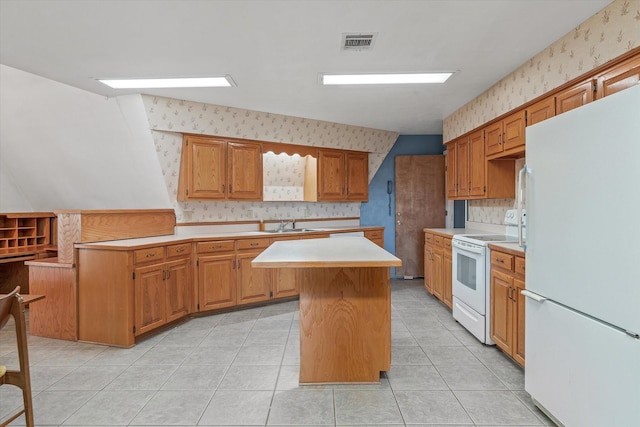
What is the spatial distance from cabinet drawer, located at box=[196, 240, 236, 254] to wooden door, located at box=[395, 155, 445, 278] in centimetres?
297

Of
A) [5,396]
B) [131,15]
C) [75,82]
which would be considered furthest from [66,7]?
[5,396]

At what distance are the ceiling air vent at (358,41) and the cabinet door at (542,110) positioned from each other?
1514mm

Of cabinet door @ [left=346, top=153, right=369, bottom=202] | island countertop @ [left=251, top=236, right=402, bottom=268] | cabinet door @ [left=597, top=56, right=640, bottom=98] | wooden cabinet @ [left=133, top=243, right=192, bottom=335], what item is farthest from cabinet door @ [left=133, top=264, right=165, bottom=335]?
cabinet door @ [left=597, top=56, right=640, bottom=98]

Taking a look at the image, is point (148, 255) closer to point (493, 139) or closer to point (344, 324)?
point (344, 324)

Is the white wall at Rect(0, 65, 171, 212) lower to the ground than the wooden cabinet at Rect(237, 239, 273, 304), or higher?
higher

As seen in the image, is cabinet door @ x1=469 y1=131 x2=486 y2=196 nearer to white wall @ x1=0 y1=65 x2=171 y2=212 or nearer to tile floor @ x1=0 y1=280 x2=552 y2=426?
tile floor @ x1=0 y1=280 x2=552 y2=426

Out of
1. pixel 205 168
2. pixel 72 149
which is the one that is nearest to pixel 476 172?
pixel 205 168

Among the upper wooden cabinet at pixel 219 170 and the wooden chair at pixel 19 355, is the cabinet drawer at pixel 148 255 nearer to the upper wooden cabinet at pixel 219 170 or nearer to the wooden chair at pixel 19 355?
the upper wooden cabinet at pixel 219 170

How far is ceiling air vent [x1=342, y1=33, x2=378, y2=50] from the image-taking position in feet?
8.00

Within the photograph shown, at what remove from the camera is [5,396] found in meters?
2.32

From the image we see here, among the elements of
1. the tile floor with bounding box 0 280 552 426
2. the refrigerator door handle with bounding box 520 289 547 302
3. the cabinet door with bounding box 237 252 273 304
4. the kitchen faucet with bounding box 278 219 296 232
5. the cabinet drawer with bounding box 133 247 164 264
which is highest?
the kitchen faucet with bounding box 278 219 296 232

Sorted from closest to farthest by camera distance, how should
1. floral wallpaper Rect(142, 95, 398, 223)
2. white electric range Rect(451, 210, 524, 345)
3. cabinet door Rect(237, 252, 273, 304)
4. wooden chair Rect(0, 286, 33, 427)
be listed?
wooden chair Rect(0, 286, 33, 427) → white electric range Rect(451, 210, 524, 345) → floral wallpaper Rect(142, 95, 398, 223) → cabinet door Rect(237, 252, 273, 304)

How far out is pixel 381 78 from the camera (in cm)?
324

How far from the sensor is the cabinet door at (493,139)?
11.5ft
